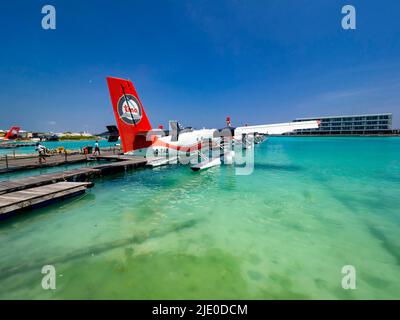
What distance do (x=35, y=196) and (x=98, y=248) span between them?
4.69m

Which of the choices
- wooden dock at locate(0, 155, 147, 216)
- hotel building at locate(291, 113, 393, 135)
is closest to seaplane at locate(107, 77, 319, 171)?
wooden dock at locate(0, 155, 147, 216)

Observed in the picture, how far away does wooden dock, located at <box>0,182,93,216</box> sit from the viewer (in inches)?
263

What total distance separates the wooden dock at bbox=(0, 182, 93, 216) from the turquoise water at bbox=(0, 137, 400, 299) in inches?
15.3

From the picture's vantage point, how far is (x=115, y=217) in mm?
6996

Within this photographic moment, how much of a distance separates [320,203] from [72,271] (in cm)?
911

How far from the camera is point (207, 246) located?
16.7 feet

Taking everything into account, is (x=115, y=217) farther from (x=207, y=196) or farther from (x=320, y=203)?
(x=320, y=203)

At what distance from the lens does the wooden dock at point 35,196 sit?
6.69m

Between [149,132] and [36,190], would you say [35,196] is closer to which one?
[36,190]
